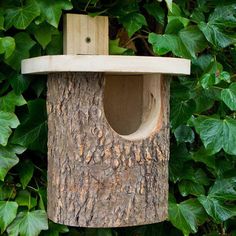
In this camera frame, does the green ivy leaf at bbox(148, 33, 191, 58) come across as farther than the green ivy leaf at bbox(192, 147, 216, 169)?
No

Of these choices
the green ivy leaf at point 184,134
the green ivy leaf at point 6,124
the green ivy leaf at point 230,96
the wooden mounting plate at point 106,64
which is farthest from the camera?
the green ivy leaf at point 184,134

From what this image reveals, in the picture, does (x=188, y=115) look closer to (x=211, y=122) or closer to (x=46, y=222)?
(x=211, y=122)

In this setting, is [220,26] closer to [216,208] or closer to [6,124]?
[216,208]

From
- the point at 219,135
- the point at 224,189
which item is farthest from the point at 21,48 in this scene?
the point at 224,189

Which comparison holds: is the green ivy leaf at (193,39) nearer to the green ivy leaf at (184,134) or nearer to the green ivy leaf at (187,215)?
the green ivy leaf at (184,134)

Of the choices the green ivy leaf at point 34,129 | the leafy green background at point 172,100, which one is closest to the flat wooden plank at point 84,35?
the leafy green background at point 172,100

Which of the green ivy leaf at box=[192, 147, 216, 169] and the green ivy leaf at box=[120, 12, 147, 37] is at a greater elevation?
the green ivy leaf at box=[120, 12, 147, 37]

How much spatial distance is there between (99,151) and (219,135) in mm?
339

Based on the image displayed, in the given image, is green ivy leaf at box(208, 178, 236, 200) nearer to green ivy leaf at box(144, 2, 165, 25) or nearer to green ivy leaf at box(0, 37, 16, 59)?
green ivy leaf at box(144, 2, 165, 25)

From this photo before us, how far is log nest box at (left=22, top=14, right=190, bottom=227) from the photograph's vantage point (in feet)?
3.57

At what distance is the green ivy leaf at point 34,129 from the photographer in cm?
127

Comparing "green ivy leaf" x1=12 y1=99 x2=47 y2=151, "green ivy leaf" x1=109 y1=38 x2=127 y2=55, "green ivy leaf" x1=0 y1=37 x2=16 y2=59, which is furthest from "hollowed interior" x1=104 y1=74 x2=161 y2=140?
"green ivy leaf" x1=0 y1=37 x2=16 y2=59

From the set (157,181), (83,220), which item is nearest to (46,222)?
(83,220)

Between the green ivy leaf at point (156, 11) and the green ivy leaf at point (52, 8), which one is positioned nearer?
the green ivy leaf at point (52, 8)
